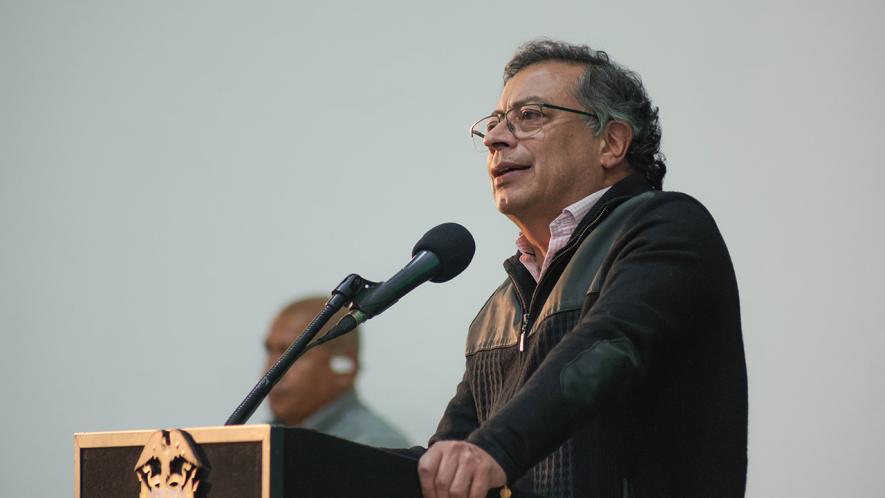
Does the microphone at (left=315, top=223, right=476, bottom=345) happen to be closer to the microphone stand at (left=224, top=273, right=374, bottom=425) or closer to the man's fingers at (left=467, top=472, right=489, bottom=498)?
the microphone stand at (left=224, top=273, right=374, bottom=425)

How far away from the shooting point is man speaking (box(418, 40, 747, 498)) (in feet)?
5.02

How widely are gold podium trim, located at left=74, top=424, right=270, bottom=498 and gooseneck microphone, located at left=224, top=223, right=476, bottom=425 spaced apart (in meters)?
0.21

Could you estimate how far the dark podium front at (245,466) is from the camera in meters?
1.21

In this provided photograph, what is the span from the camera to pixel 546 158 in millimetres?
2283

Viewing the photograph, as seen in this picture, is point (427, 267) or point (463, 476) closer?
point (463, 476)

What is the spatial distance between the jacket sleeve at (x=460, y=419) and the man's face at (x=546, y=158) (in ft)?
1.12

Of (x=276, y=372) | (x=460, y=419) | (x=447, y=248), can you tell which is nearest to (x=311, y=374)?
(x=460, y=419)

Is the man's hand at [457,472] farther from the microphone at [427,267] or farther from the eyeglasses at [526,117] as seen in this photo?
the eyeglasses at [526,117]

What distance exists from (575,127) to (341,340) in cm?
150

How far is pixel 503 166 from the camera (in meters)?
2.30

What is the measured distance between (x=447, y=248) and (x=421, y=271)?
64 millimetres

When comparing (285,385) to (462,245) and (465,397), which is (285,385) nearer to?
(465,397)

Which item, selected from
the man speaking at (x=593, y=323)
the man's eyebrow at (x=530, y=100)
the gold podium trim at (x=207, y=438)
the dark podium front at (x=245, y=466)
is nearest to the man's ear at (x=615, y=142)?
the man speaking at (x=593, y=323)

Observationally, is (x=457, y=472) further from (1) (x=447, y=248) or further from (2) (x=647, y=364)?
(1) (x=447, y=248)
